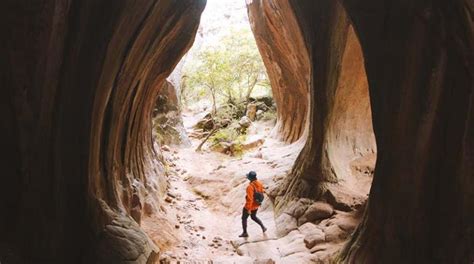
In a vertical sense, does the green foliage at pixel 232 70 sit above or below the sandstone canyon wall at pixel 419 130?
above

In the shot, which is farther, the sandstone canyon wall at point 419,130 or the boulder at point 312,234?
the boulder at point 312,234

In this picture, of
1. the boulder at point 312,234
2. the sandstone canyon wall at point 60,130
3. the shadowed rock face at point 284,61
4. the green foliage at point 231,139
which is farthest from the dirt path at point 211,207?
the sandstone canyon wall at point 60,130

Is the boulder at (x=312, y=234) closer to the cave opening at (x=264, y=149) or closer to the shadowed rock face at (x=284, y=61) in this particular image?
the cave opening at (x=264, y=149)

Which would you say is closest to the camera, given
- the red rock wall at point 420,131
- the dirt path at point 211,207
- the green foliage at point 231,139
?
the red rock wall at point 420,131

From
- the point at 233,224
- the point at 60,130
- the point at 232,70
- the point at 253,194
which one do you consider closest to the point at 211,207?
the point at 233,224

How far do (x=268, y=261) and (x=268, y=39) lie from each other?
36.2 feet

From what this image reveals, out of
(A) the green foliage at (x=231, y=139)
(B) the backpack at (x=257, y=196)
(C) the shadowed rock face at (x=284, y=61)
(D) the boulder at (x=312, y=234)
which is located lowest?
(D) the boulder at (x=312, y=234)

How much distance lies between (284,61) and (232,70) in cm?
652

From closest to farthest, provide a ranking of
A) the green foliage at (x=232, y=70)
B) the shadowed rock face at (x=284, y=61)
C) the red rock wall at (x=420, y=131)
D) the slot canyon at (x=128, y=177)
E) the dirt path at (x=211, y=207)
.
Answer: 1. the red rock wall at (x=420, y=131)
2. the slot canyon at (x=128, y=177)
3. the dirt path at (x=211, y=207)
4. the shadowed rock face at (x=284, y=61)
5. the green foliage at (x=232, y=70)

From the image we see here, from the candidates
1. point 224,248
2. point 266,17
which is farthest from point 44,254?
point 266,17

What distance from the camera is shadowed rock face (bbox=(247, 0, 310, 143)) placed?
12.9 meters

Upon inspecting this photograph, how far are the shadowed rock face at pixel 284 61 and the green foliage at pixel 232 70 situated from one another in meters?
4.58

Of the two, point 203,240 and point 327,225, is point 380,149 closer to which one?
point 327,225

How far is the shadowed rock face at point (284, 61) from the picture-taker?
12914 mm
